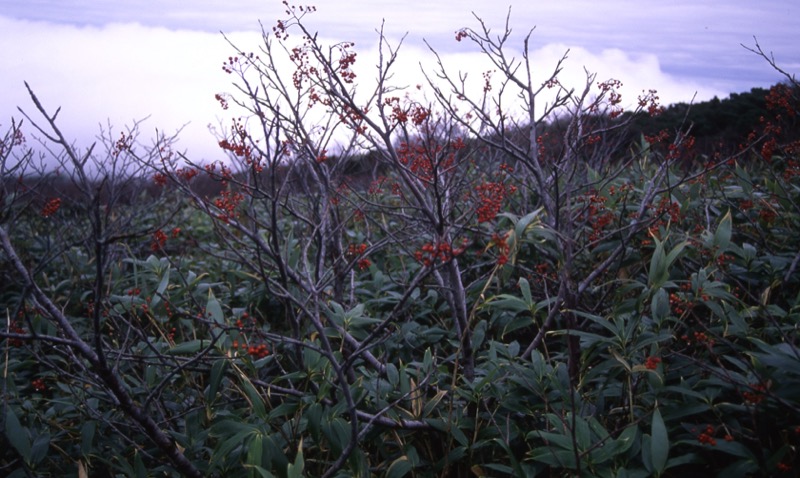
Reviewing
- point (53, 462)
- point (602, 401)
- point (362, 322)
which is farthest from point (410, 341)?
point (53, 462)

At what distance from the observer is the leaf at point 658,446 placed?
5.54ft

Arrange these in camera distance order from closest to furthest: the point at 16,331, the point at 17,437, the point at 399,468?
the point at 399,468 → the point at 17,437 → the point at 16,331

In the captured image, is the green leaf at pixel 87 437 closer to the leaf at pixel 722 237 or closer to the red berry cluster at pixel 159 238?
the red berry cluster at pixel 159 238

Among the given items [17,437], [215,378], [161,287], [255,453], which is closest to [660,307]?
[255,453]

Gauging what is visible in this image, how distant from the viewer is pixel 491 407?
230cm

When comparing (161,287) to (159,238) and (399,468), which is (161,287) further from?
(399,468)

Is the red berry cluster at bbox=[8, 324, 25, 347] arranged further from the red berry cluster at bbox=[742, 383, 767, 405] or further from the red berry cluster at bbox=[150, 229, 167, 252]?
the red berry cluster at bbox=[742, 383, 767, 405]

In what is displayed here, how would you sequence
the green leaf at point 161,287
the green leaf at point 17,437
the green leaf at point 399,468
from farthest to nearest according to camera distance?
the green leaf at point 161,287 < the green leaf at point 17,437 < the green leaf at point 399,468

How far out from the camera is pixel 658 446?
1702 millimetres

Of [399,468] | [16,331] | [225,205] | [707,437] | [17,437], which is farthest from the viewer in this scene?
[225,205]

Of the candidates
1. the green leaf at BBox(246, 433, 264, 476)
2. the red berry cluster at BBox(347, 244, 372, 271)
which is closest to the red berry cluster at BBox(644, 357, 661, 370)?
the red berry cluster at BBox(347, 244, 372, 271)

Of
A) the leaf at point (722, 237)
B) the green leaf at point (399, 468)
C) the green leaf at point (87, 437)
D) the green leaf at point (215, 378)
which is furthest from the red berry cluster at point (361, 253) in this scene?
the leaf at point (722, 237)

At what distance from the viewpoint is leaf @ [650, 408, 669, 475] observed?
1689 millimetres

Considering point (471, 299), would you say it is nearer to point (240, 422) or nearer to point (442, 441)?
point (442, 441)
